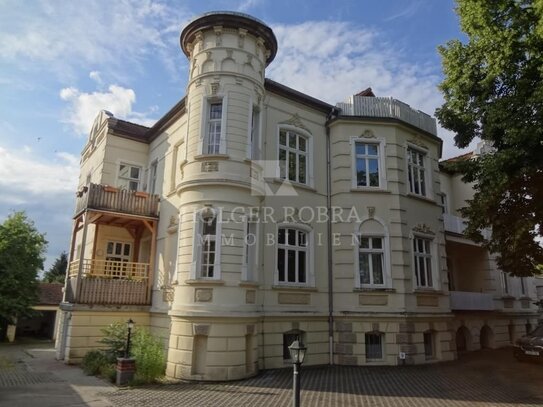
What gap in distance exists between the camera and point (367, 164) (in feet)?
50.5

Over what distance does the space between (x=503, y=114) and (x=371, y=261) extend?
6132 millimetres

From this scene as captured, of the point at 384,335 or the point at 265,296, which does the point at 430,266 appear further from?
the point at 265,296

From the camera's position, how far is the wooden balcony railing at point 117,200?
48.7ft

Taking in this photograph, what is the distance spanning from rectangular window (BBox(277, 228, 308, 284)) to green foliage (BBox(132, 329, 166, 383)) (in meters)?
4.14

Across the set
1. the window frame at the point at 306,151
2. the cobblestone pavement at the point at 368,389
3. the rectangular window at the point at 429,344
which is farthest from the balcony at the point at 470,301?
the window frame at the point at 306,151

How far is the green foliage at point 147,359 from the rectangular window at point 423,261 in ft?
29.7

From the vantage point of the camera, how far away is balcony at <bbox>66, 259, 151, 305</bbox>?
45.8 feet

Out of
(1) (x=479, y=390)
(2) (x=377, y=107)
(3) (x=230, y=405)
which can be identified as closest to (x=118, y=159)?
(2) (x=377, y=107)

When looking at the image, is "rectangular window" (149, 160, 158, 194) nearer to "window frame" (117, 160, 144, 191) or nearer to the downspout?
"window frame" (117, 160, 144, 191)

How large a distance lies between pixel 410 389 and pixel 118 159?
14.2m

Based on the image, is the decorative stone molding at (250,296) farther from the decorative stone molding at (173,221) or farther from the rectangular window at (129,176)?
the rectangular window at (129,176)

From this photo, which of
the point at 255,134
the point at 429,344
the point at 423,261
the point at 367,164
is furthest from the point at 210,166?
the point at 429,344

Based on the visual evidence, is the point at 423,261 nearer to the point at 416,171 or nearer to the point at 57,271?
the point at 416,171

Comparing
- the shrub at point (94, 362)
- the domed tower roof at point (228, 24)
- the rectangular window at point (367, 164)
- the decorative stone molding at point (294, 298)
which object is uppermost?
the domed tower roof at point (228, 24)
